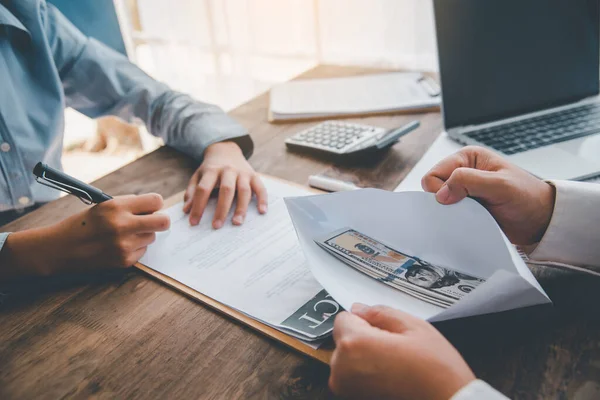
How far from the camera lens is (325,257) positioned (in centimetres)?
51

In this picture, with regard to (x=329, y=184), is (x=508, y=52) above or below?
above

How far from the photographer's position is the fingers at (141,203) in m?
0.61

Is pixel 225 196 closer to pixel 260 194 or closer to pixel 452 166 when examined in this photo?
pixel 260 194

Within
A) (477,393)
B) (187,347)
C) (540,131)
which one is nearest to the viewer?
(477,393)

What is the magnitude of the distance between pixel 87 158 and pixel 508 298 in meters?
2.89

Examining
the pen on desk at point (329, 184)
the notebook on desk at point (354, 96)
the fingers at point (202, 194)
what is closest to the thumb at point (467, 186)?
the pen on desk at point (329, 184)

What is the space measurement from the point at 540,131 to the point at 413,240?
42cm

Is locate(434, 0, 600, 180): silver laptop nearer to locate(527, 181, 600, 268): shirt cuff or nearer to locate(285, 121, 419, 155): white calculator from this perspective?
locate(285, 121, 419, 155): white calculator

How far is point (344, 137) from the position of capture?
836 mm

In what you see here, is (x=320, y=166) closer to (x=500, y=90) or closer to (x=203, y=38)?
(x=500, y=90)

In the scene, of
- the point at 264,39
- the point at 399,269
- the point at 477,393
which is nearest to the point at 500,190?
the point at 399,269

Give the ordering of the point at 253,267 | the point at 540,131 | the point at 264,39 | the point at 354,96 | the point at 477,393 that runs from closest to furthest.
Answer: the point at 477,393, the point at 253,267, the point at 540,131, the point at 354,96, the point at 264,39

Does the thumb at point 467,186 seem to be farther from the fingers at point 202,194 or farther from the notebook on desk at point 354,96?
the notebook on desk at point 354,96

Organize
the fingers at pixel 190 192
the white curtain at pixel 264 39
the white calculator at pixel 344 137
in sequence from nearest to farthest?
the fingers at pixel 190 192 < the white calculator at pixel 344 137 < the white curtain at pixel 264 39
